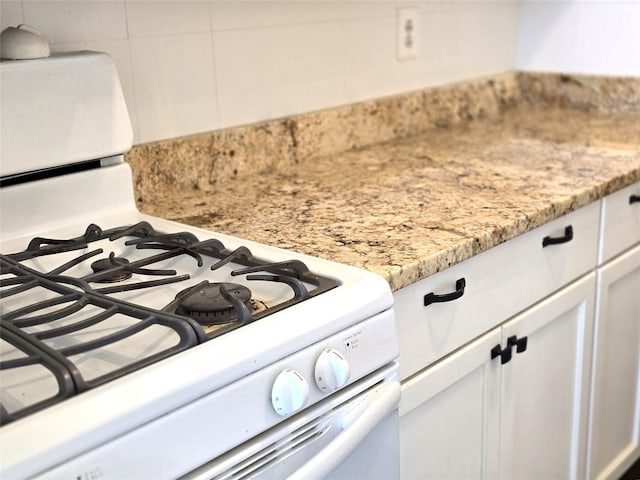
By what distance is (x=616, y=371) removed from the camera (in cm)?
180

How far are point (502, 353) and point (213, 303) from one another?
2.11 ft

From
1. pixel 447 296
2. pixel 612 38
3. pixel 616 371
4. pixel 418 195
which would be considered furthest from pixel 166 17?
pixel 612 38

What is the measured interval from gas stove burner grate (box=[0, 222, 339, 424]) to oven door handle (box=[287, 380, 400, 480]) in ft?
0.51

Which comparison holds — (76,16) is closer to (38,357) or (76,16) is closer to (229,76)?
(229,76)

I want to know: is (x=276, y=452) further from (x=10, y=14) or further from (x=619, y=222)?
(x=619, y=222)

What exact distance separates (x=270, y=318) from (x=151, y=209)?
62 centimetres

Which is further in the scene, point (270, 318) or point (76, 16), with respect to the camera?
point (76, 16)

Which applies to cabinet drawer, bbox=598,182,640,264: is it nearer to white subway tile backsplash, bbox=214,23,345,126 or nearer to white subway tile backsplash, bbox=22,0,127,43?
white subway tile backsplash, bbox=214,23,345,126

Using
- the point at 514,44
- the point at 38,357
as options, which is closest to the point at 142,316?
the point at 38,357

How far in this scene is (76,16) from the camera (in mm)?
1321

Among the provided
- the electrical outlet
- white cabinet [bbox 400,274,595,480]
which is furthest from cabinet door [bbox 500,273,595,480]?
the electrical outlet

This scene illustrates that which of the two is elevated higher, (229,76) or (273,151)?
(229,76)

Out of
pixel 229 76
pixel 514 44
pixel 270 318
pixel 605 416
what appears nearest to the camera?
pixel 270 318

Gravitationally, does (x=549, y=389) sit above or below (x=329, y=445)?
below
